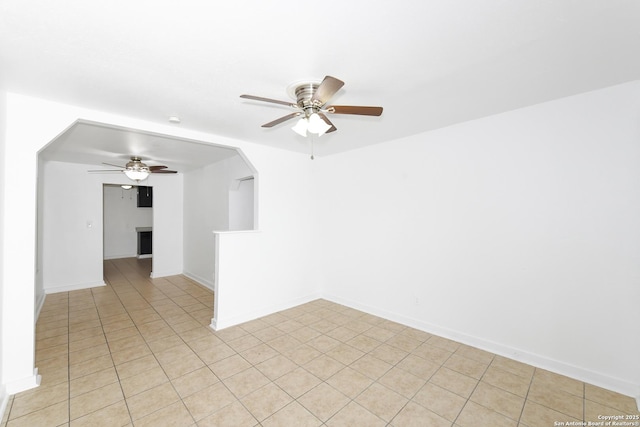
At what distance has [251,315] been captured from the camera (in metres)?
3.72

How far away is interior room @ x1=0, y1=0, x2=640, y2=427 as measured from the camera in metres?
1.54

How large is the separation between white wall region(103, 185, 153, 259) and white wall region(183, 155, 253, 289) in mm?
3772

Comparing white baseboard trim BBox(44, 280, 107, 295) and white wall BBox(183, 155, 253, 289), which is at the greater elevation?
white wall BBox(183, 155, 253, 289)

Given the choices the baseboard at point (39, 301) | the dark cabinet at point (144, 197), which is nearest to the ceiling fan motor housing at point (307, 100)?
the baseboard at point (39, 301)

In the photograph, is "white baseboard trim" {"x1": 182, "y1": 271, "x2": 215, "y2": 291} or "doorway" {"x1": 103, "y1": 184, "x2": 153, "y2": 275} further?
"doorway" {"x1": 103, "y1": 184, "x2": 153, "y2": 275}

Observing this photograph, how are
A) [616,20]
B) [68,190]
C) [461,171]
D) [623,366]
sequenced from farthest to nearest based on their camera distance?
[68,190] < [461,171] < [623,366] < [616,20]

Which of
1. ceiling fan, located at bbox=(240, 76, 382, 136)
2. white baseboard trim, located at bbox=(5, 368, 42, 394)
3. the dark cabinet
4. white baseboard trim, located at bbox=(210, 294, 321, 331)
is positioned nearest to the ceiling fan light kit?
white baseboard trim, located at bbox=(210, 294, 321, 331)

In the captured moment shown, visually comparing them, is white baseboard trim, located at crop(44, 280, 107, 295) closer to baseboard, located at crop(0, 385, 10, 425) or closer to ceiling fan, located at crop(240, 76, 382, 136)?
baseboard, located at crop(0, 385, 10, 425)

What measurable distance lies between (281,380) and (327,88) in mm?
2358

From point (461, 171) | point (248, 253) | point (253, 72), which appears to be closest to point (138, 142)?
point (248, 253)

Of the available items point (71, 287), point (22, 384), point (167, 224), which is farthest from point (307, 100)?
point (71, 287)

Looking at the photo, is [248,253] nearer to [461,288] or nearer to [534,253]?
[461,288]

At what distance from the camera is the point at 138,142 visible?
3600mm

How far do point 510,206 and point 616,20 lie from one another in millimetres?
1625
